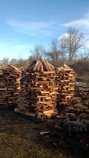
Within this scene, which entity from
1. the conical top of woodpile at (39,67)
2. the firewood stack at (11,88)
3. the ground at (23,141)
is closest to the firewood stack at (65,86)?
the conical top of woodpile at (39,67)

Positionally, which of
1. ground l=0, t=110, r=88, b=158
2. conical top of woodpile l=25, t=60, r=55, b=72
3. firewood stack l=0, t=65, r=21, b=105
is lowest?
ground l=0, t=110, r=88, b=158

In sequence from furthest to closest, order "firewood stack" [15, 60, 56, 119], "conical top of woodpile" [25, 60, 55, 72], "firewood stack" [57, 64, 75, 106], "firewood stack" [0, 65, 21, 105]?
1. "firewood stack" [0, 65, 21, 105]
2. "firewood stack" [57, 64, 75, 106]
3. "conical top of woodpile" [25, 60, 55, 72]
4. "firewood stack" [15, 60, 56, 119]

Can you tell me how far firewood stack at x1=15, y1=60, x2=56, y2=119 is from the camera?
1188 centimetres

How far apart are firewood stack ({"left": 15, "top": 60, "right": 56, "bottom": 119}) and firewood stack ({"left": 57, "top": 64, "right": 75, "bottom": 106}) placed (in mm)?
1689

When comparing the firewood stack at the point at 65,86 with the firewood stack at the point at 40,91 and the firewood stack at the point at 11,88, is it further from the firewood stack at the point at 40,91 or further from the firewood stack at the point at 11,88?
the firewood stack at the point at 11,88

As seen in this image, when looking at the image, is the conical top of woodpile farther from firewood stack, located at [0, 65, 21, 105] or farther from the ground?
the ground

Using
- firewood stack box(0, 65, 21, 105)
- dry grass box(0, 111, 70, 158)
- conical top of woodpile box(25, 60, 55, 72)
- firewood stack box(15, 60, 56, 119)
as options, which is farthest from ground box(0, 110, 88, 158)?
firewood stack box(0, 65, 21, 105)

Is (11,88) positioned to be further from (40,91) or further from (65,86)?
(40,91)

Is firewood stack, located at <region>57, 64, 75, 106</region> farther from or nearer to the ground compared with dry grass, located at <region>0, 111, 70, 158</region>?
farther from the ground

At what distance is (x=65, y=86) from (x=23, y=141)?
20.1ft

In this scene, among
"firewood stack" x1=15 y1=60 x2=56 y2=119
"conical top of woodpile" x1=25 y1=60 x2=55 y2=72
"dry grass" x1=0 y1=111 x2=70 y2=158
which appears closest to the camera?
"dry grass" x1=0 y1=111 x2=70 y2=158

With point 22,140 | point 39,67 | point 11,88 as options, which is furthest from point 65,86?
point 22,140

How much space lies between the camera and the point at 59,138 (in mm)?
8539

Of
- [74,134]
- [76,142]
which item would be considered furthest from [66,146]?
[74,134]
